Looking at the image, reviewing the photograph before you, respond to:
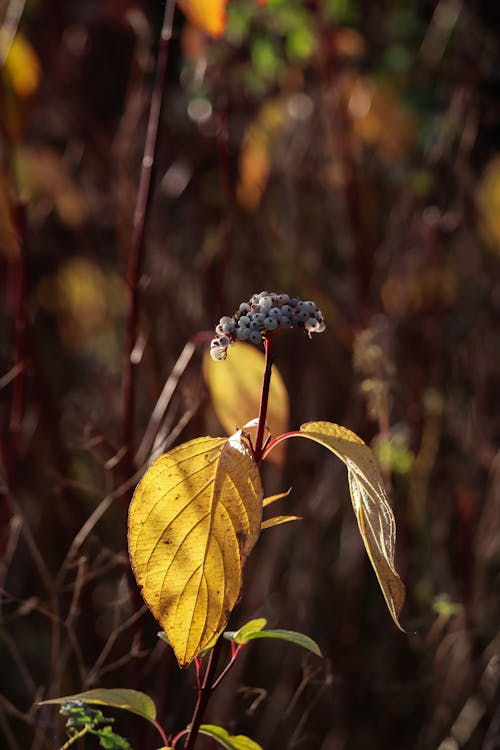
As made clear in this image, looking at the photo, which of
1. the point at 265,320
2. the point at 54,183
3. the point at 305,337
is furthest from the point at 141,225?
the point at 54,183

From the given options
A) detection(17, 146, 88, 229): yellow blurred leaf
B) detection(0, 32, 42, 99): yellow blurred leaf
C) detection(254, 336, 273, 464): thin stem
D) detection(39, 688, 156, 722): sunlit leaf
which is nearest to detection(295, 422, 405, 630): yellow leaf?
detection(254, 336, 273, 464): thin stem

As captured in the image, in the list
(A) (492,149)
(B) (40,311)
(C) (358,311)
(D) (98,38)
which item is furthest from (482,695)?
(D) (98,38)

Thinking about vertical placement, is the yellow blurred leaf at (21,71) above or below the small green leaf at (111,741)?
above

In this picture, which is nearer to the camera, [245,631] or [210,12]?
[245,631]

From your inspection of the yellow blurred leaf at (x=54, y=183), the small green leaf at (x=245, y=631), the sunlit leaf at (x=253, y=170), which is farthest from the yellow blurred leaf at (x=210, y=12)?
the yellow blurred leaf at (x=54, y=183)

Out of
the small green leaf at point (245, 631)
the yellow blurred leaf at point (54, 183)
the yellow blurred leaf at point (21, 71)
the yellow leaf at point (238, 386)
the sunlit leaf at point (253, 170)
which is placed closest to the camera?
the small green leaf at point (245, 631)

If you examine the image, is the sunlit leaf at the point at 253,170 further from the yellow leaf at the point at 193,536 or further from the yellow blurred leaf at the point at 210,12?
the yellow leaf at the point at 193,536

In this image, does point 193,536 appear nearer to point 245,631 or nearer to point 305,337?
point 245,631
